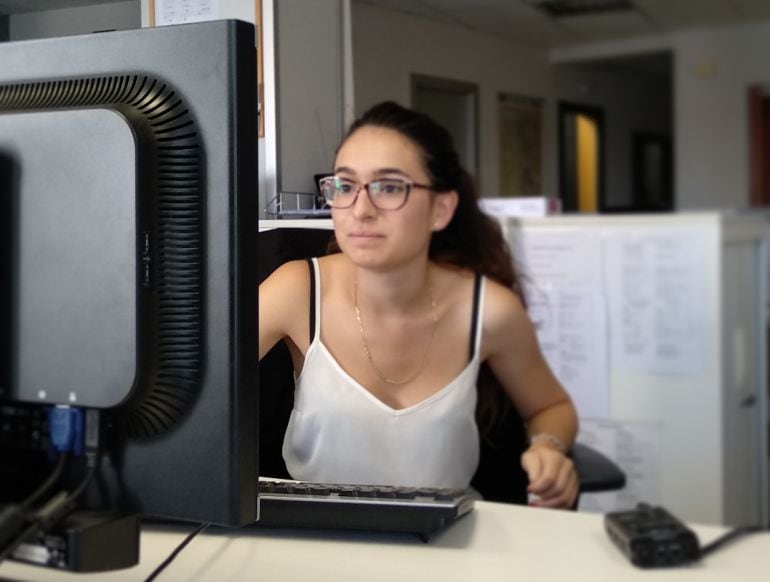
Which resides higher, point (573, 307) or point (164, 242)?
point (164, 242)

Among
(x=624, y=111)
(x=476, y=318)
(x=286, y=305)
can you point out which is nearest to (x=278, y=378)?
(x=286, y=305)

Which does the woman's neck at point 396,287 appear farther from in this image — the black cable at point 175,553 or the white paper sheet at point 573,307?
the white paper sheet at point 573,307

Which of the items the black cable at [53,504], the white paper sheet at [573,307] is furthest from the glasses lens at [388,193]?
the white paper sheet at [573,307]

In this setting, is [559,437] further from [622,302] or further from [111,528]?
[622,302]

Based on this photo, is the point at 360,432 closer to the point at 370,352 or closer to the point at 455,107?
the point at 370,352

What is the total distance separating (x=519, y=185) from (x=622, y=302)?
0.32m

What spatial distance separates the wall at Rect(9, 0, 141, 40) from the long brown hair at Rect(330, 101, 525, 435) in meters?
0.21

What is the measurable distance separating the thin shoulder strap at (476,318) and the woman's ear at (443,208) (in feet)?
0.30

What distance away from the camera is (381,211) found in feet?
2.39

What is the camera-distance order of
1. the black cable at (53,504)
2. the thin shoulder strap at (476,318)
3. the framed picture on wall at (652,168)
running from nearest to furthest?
the black cable at (53,504) < the thin shoulder strap at (476,318) < the framed picture on wall at (652,168)

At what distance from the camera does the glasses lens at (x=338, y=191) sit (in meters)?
0.72

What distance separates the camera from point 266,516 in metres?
0.66

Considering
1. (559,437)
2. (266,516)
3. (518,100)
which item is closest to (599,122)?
(518,100)

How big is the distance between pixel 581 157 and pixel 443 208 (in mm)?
2145
